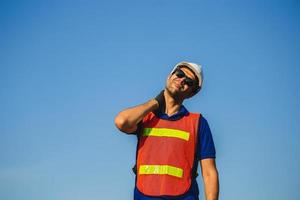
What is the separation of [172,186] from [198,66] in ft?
4.84

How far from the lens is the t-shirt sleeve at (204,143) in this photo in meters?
4.60

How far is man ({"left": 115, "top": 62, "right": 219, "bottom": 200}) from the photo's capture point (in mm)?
4367

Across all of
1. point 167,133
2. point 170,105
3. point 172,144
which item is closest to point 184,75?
point 170,105

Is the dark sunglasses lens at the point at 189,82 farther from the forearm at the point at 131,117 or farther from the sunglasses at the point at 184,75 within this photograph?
the forearm at the point at 131,117

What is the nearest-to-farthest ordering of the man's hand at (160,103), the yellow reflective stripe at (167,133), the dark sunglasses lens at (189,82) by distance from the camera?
1. the yellow reflective stripe at (167,133)
2. the man's hand at (160,103)
3. the dark sunglasses lens at (189,82)

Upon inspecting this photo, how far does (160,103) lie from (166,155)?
0.60 meters

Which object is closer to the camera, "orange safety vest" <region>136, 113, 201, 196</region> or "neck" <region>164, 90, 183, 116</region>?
"orange safety vest" <region>136, 113, 201, 196</region>

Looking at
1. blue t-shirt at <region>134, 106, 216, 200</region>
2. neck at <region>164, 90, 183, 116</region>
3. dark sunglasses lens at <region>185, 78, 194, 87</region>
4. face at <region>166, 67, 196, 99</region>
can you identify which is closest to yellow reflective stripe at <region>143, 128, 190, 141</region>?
blue t-shirt at <region>134, 106, 216, 200</region>

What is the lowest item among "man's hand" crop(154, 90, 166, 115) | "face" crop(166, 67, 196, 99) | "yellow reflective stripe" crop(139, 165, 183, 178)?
"yellow reflective stripe" crop(139, 165, 183, 178)

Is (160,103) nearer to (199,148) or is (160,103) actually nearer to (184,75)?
(184,75)

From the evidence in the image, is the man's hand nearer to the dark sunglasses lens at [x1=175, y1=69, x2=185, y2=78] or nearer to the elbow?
the dark sunglasses lens at [x1=175, y1=69, x2=185, y2=78]

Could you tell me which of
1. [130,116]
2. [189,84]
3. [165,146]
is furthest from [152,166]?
[189,84]

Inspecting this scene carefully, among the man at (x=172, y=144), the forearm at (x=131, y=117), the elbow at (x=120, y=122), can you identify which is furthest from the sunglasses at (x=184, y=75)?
the elbow at (x=120, y=122)

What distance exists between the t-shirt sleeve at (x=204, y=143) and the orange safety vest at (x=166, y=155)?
0.08 metres
